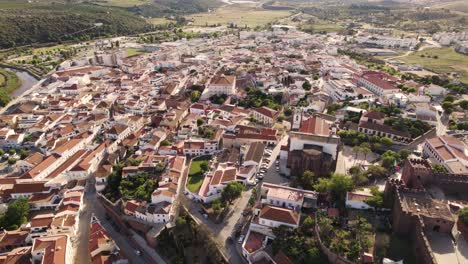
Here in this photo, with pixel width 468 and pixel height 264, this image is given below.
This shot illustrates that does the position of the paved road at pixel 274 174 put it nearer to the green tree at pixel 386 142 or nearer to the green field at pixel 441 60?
the green tree at pixel 386 142

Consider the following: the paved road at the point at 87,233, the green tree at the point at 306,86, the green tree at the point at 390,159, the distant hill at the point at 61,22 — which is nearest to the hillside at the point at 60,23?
the distant hill at the point at 61,22

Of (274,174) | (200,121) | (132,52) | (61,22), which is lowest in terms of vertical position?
(274,174)

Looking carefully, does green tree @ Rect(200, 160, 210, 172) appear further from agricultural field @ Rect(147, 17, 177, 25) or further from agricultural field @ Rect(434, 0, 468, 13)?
agricultural field @ Rect(434, 0, 468, 13)

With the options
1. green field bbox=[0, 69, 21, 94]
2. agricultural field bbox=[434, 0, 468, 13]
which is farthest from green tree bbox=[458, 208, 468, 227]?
agricultural field bbox=[434, 0, 468, 13]

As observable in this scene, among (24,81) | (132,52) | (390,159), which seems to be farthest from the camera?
(132,52)

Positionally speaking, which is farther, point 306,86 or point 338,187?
point 306,86

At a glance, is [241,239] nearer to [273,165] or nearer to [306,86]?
[273,165]

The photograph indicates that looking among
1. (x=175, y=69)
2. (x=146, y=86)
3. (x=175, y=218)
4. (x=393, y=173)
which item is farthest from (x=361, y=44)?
(x=175, y=218)

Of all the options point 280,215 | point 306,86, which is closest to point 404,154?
point 280,215
